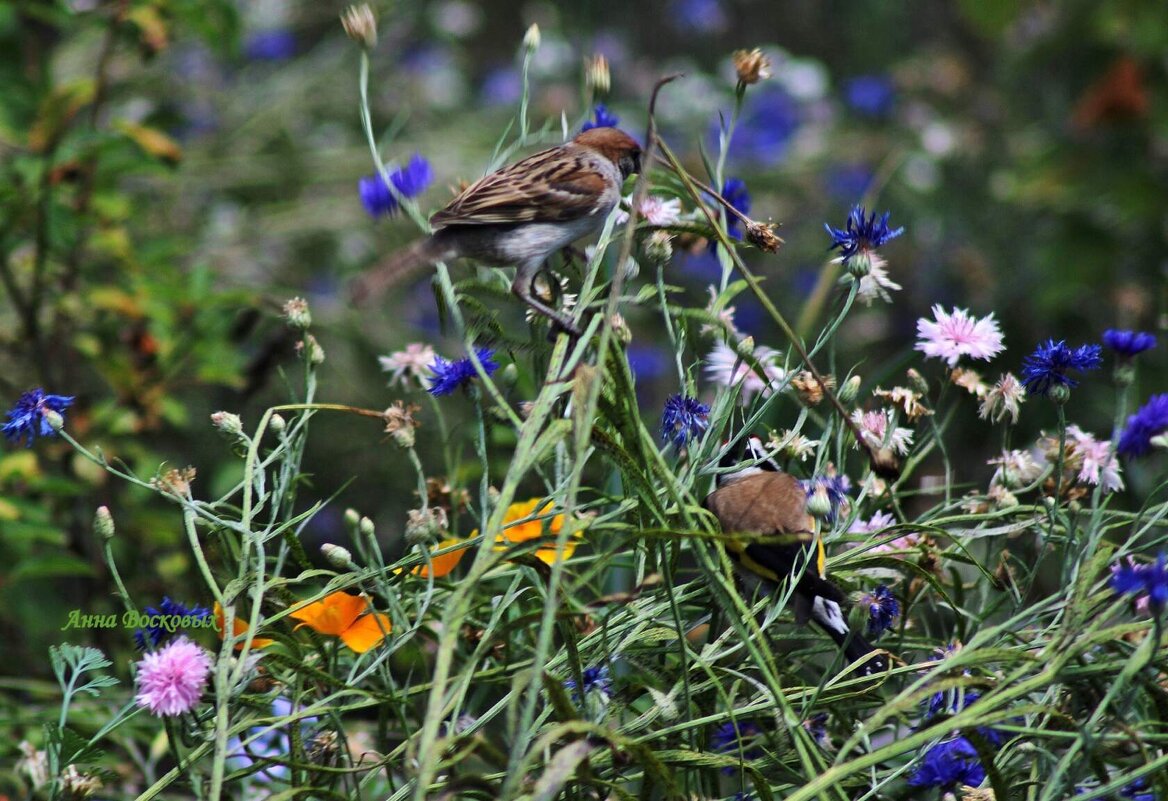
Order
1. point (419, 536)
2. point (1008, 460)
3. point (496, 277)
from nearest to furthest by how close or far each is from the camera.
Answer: point (419, 536), point (1008, 460), point (496, 277)

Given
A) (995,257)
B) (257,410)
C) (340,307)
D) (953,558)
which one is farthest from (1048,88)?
(953,558)

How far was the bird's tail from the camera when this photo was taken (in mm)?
1224

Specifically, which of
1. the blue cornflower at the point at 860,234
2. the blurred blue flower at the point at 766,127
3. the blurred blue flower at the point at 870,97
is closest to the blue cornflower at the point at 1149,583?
the blue cornflower at the point at 860,234

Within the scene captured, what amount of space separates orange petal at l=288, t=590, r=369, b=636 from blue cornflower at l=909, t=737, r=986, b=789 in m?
0.55

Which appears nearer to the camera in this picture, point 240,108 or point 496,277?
point 496,277

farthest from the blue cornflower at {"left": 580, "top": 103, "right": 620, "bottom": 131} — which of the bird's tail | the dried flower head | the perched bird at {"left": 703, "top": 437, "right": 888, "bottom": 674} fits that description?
the perched bird at {"left": 703, "top": 437, "right": 888, "bottom": 674}

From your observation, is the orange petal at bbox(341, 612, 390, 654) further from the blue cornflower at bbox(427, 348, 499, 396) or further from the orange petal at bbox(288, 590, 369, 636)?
the blue cornflower at bbox(427, 348, 499, 396)

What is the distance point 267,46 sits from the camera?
437 centimetres

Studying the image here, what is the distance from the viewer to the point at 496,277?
150 cm

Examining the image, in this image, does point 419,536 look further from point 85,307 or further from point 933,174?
point 933,174

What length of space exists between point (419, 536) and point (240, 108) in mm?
3176

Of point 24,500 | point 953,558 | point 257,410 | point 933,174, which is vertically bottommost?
point 953,558

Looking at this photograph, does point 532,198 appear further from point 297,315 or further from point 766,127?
point 766,127

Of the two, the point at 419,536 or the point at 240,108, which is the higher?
the point at 240,108
